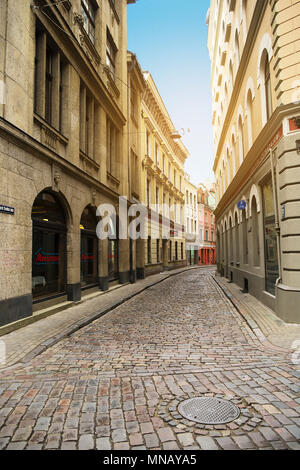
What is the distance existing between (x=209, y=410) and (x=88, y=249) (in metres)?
10.7

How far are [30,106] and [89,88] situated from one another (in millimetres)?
5556

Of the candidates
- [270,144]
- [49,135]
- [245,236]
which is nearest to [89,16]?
[49,135]

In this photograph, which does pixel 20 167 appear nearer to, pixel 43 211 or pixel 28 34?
pixel 43 211

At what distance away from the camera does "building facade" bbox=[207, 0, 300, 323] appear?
299 inches

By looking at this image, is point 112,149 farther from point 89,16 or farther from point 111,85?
point 89,16

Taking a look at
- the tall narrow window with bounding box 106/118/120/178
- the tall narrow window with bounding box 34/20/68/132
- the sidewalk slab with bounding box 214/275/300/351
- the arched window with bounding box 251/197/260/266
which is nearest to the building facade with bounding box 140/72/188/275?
the tall narrow window with bounding box 106/118/120/178

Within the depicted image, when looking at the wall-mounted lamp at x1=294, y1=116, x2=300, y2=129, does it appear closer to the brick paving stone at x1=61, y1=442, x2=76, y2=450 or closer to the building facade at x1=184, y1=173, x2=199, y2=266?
the brick paving stone at x1=61, y1=442, x2=76, y2=450

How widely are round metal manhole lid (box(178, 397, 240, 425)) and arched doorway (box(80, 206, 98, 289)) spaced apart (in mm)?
9401

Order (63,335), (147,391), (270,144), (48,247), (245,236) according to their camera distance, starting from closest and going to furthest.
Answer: (147,391)
(63,335)
(270,144)
(48,247)
(245,236)

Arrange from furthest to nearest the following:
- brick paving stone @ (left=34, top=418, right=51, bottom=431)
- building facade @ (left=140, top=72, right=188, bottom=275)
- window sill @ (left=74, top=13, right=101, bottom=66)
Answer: building facade @ (left=140, top=72, right=188, bottom=275), window sill @ (left=74, top=13, right=101, bottom=66), brick paving stone @ (left=34, top=418, right=51, bottom=431)

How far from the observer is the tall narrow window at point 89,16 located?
13559 millimetres

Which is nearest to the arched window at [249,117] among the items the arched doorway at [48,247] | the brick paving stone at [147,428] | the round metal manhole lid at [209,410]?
the arched doorway at [48,247]

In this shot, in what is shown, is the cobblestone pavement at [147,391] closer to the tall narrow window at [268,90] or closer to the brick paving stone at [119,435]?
the brick paving stone at [119,435]

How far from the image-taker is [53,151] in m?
9.49
